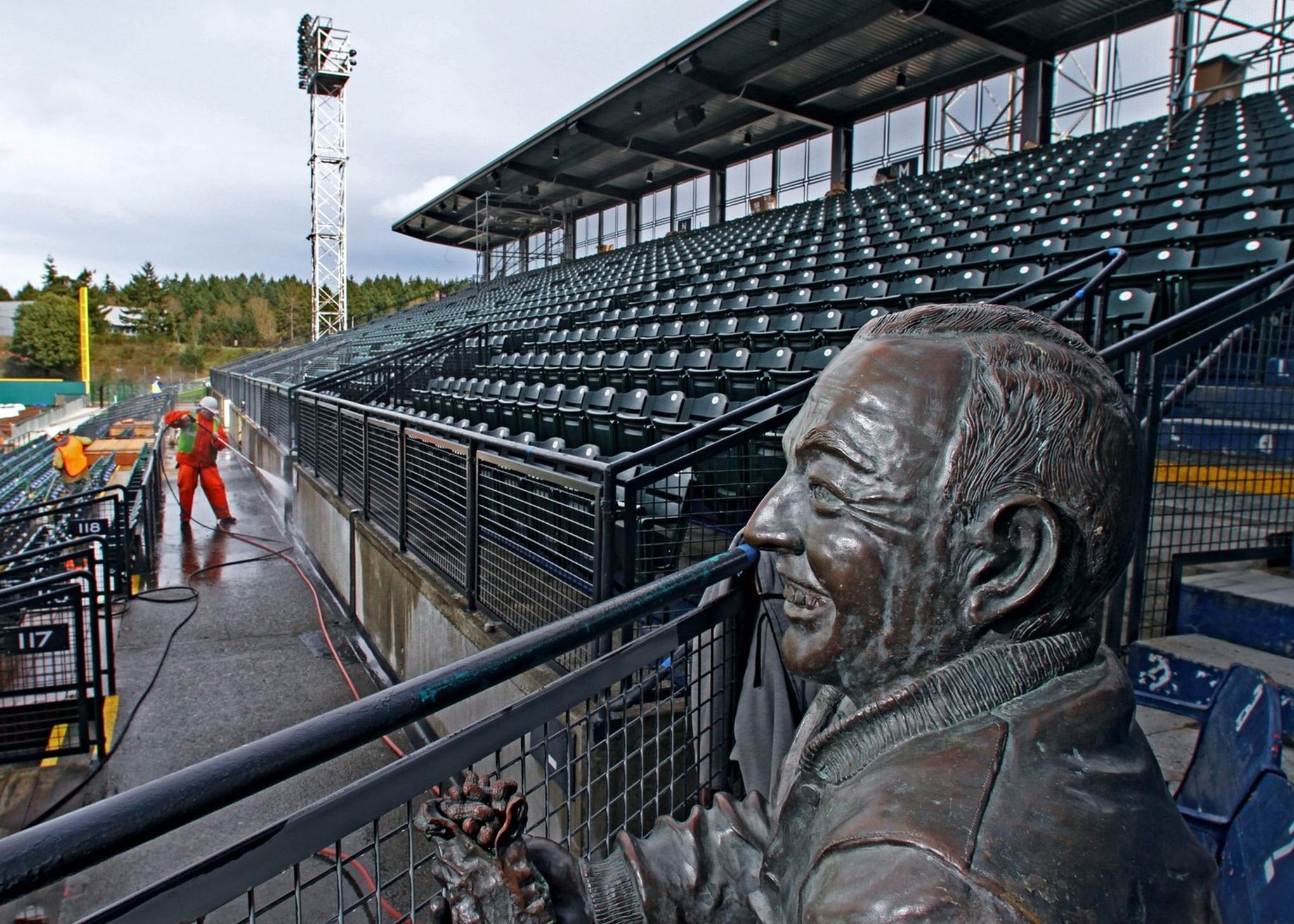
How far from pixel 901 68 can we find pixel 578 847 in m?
Result: 19.0

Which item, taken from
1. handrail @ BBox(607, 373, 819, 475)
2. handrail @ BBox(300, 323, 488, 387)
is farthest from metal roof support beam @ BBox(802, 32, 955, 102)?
handrail @ BBox(607, 373, 819, 475)

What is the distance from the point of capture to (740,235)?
1933 centimetres

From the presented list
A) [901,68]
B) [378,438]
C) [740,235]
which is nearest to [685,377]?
[378,438]

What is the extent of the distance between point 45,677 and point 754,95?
18.9 m

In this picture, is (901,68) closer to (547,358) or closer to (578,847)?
(547,358)

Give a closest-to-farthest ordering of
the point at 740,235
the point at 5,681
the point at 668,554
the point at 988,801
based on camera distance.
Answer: the point at 988,801 < the point at 668,554 < the point at 5,681 < the point at 740,235

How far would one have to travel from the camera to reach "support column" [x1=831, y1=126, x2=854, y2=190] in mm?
21234

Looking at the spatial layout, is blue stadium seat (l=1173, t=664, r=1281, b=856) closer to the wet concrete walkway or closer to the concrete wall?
the concrete wall

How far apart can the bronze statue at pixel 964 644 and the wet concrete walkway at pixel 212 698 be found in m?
2.08

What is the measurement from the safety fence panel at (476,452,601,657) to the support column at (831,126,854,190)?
19.1 m

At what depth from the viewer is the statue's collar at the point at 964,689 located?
96 centimetres

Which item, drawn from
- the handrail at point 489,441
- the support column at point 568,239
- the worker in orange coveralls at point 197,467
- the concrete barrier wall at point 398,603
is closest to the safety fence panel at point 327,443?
the concrete barrier wall at point 398,603

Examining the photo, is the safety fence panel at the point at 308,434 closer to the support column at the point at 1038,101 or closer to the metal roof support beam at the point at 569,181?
the support column at the point at 1038,101

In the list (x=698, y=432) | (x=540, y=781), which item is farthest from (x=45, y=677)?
(x=540, y=781)
